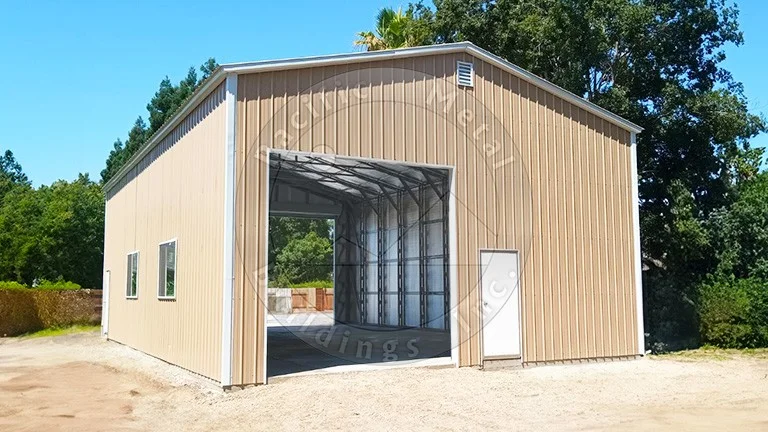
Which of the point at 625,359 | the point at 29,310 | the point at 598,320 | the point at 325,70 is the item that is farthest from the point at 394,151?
the point at 29,310

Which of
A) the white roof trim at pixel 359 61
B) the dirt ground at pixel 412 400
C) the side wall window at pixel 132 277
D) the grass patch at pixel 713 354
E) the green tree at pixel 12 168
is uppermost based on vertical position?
the green tree at pixel 12 168

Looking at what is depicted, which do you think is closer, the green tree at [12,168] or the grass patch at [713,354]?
the grass patch at [713,354]

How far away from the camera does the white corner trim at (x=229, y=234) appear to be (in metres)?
9.15

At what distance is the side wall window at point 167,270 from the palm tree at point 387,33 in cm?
1171

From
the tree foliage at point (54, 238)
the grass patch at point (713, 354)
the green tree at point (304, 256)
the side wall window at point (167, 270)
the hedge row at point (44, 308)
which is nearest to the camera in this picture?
the side wall window at point (167, 270)

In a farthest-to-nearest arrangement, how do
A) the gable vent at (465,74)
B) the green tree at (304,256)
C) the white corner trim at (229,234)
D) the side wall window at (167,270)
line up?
the green tree at (304,256) < the side wall window at (167,270) < the gable vent at (465,74) < the white corner trim at (229,234)

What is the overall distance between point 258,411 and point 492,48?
47.0 ft

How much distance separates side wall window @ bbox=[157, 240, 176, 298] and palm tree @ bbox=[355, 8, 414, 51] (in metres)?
11.7

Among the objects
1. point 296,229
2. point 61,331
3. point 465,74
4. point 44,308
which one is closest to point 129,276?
point 61,331

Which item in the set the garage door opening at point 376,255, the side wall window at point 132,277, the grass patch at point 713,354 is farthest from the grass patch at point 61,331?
the grass patch at point 713,354

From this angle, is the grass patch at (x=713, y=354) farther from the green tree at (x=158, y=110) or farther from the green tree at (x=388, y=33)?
the green tree at (x=158, y=110)

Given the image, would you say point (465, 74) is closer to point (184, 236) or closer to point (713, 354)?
point (184, 236)

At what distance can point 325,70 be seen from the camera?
10531mm

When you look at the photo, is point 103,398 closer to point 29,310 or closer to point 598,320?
point 598,320
